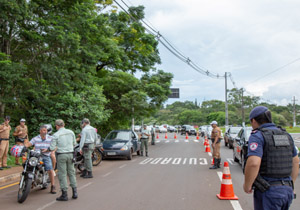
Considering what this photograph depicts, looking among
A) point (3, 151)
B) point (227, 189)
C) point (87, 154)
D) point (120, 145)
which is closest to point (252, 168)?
point (227, 189)

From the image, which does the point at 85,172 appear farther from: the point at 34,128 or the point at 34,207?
the point at 34,128

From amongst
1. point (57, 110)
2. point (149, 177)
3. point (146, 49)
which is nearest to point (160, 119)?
point (146, 49)

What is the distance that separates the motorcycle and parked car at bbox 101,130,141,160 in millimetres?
6699

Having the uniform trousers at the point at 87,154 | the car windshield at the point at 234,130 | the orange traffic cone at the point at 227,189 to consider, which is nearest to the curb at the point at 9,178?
the uniform trousers at the point at 87,154

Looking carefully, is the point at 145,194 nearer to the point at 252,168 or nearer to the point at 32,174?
the point at 32,174

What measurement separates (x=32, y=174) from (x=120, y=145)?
852 cm

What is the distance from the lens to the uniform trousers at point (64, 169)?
674cm

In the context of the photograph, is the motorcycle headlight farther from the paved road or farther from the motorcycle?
the paved road

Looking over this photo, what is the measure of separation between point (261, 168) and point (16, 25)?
11982 mm

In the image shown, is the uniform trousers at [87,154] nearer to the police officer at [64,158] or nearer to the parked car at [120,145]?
the police officer at [64,158]

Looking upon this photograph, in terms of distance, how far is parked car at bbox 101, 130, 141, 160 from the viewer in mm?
14922

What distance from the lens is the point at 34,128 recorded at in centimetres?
1694

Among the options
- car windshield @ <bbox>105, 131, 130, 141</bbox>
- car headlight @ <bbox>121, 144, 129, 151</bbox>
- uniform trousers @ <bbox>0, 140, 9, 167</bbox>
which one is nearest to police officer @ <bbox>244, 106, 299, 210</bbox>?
uniform trousers @ <bbox>0, 140, 9, 167</bbox>

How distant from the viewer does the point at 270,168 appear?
310cm
